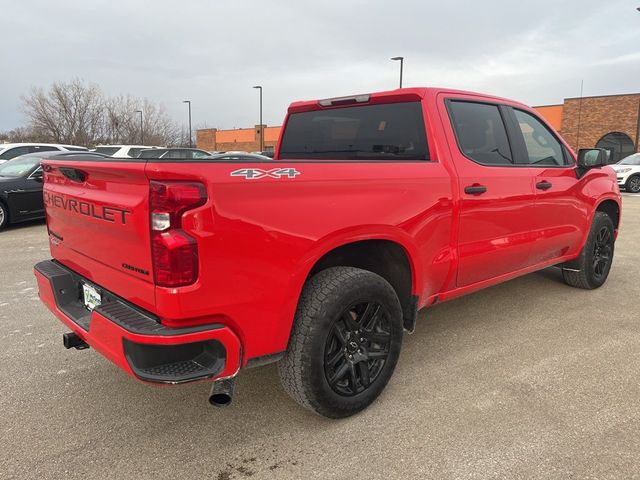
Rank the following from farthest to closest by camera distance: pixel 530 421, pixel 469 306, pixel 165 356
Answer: pixel 469 306 < pixel 530 421 < pixel 165 356

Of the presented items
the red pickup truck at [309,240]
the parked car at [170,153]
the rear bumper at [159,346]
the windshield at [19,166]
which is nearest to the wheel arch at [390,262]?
the red pickup truck at [309,240]

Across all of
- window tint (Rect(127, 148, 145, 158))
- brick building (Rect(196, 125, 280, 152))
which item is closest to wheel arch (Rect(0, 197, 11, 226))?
window tint (Rect(127, 148, 145, 158))

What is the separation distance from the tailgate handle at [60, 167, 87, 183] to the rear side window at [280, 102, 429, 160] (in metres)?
1.91

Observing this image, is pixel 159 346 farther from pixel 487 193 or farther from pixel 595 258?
pixel 595 258

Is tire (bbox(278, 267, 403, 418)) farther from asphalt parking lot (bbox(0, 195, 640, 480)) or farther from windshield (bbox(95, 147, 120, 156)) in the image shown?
windshield (bbox(95, 147, 120, 156))

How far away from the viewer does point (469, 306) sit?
4.74 meters

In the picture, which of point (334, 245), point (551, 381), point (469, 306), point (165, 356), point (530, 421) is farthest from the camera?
point (469, 306)

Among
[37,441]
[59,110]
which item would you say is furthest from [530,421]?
[59,110]

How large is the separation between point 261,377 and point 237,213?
1567 millimetres

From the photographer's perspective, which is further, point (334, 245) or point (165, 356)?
point (334, 245)

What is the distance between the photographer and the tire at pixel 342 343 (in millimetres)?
2486

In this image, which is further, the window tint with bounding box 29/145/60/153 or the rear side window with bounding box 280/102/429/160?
the window tint with bounding box 29/145/60/153

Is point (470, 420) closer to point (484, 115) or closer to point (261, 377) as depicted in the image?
point (261, 377)

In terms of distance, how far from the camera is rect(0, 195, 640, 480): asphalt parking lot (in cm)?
237
